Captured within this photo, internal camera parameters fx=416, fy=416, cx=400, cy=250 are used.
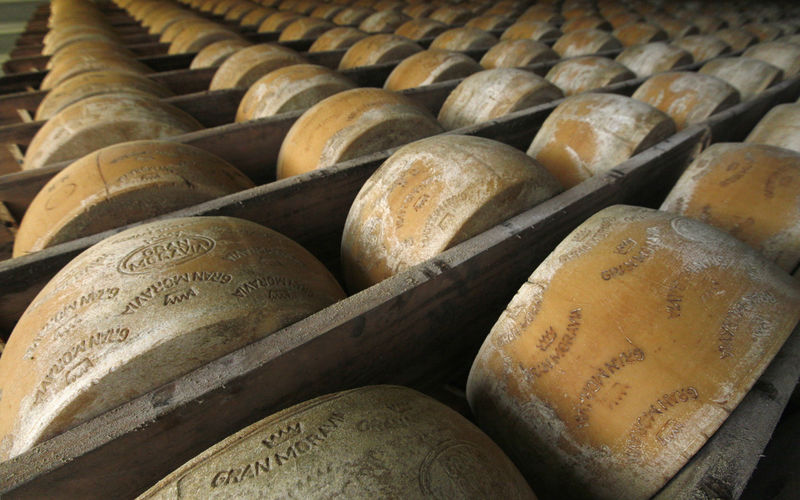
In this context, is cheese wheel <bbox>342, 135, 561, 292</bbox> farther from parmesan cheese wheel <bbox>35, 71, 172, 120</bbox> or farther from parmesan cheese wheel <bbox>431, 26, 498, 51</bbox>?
parmesan cheese wheel <bbox>431, 26, 498, 51</bbox>

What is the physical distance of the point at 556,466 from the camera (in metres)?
0.98

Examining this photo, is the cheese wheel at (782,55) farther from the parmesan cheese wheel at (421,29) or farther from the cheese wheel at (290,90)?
the cheese wheel at (290,90)

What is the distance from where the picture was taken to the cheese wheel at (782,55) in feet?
11.5

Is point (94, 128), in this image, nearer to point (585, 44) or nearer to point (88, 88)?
point (88, 88)

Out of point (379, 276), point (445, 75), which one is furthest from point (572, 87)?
point (379, 276)

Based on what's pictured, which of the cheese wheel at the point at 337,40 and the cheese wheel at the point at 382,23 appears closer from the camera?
the cheese wheel at the point at 337,40

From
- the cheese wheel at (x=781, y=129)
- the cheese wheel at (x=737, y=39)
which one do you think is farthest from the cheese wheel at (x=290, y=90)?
the cheese wheel at (x=737, y=39)

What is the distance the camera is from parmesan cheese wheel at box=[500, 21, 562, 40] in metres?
4.96

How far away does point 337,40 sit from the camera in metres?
4.68

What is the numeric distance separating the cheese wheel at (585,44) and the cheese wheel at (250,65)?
2.79m

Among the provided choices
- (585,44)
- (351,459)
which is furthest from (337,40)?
(351,459)

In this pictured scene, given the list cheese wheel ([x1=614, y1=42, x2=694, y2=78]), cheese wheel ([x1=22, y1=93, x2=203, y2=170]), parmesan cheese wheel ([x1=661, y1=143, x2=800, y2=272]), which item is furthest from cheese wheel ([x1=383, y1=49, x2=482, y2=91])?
parmesan cheese wheel ([x1=661, y1=143, x2=800, y2=272])

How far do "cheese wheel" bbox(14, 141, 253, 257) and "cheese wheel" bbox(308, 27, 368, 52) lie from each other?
138 inches

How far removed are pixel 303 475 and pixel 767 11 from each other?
439 inches
